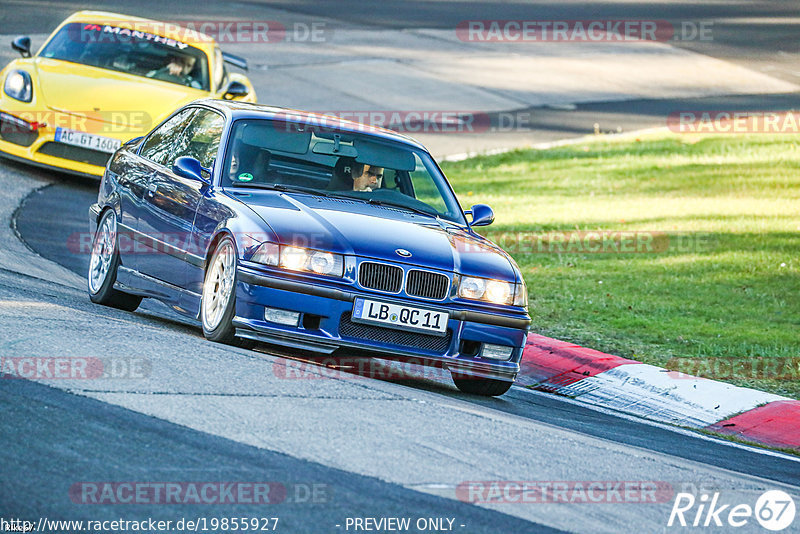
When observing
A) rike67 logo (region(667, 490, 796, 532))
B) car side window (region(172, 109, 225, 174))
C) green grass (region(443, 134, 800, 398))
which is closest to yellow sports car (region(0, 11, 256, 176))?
green grass (region(443, 134, 800, 398))

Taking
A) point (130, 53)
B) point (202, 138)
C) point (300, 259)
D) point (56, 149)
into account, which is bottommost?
point (300, 259)

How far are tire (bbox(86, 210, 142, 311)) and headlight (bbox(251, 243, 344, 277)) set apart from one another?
6.88 feet

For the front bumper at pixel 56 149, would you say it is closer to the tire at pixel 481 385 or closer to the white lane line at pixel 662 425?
the white lane line at pixel 662 425

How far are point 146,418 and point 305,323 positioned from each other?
177cm

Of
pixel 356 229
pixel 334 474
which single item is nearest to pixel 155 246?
pixel 356 229

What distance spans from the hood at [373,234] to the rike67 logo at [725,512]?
7.63 feet

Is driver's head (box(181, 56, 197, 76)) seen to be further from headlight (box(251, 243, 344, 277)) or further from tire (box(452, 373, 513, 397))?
headlight (box(251, 243, 344, 277))

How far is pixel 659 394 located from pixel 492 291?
1.98 metres

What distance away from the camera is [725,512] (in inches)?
230

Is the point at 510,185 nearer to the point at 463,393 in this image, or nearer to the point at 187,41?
the point at 187,41

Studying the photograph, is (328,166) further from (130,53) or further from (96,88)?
(130,53)

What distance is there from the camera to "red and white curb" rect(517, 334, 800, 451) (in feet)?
28.9

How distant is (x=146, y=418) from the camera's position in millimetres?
5934

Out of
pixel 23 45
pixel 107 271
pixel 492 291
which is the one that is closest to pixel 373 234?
pixel 492 291
